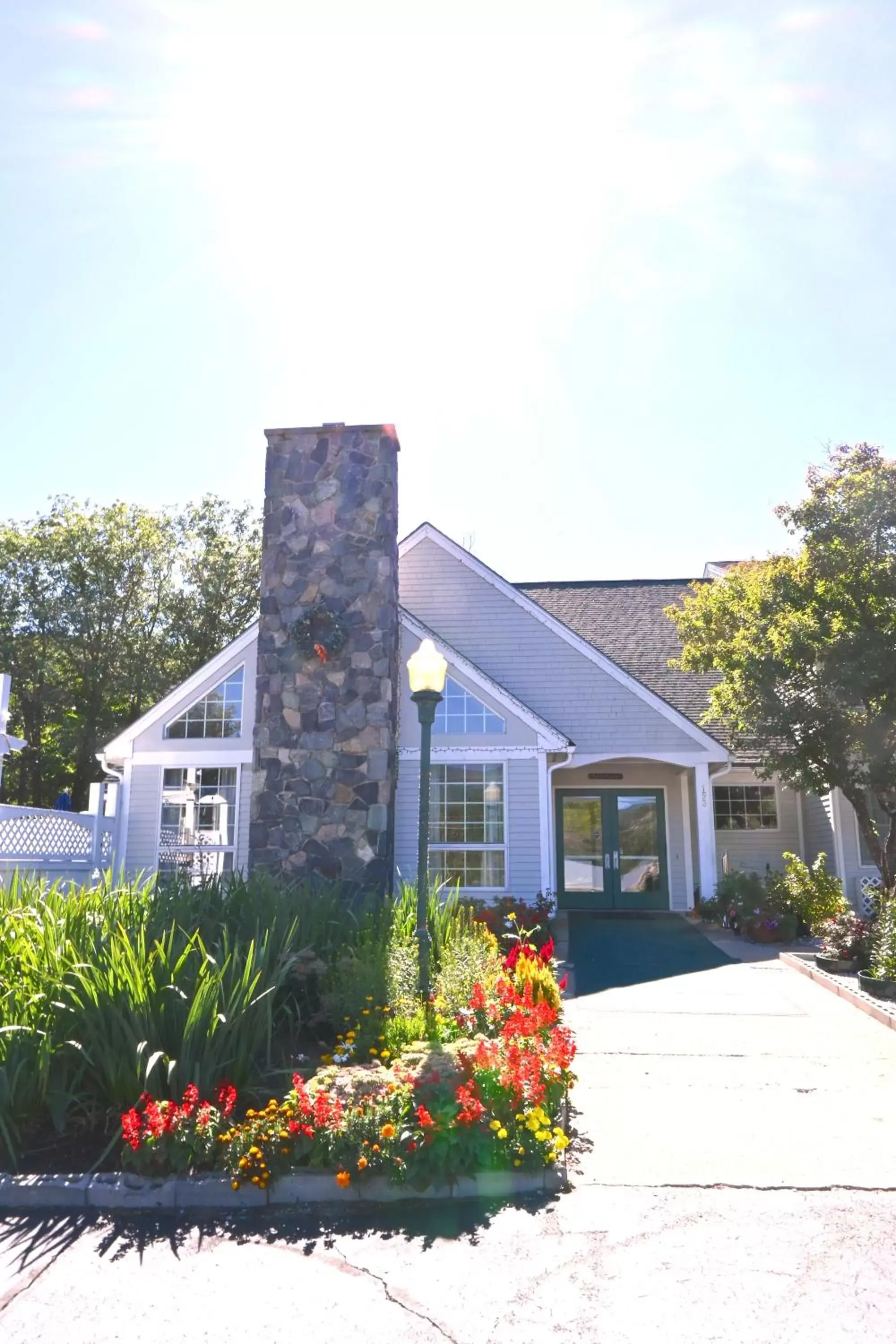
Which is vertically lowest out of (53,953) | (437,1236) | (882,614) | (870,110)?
(437,1236)

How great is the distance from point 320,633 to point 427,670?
11.0ft

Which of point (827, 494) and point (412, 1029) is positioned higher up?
point (827, 494)

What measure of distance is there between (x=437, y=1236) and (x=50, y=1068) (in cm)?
236

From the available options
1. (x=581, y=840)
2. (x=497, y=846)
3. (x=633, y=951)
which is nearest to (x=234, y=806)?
(x=497, y=846)

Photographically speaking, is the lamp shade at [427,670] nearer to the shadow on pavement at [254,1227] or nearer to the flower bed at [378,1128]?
the flower bed at [378,1128]

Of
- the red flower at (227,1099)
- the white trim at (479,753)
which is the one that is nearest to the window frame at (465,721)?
the white trim at (479,753)

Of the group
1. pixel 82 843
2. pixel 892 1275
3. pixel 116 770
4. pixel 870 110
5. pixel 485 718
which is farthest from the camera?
pixel 116 770

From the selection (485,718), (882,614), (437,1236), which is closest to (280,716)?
(485,718)

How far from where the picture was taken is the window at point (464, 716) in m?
13.9

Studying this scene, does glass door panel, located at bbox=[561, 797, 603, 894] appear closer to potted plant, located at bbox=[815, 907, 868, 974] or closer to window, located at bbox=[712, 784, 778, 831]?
window, located at bbox=[712, 784, 778, 831]

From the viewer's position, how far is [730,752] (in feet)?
48.5

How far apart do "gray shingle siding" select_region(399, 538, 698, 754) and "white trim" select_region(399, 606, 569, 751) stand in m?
1.51

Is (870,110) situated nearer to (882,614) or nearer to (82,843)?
(882,614)

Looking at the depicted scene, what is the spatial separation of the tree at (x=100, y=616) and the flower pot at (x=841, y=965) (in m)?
21.2
